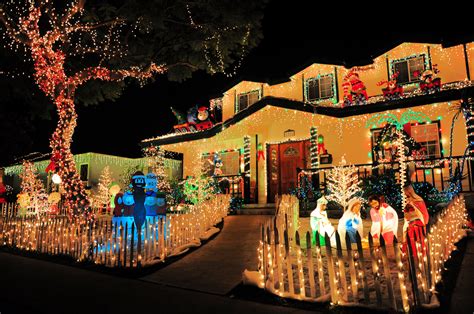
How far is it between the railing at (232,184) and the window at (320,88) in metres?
5.44

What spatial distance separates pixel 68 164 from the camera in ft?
33.7

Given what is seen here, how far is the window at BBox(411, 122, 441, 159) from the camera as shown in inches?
526

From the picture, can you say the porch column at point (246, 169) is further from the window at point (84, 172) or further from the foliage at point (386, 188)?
the window at point (84, 172)

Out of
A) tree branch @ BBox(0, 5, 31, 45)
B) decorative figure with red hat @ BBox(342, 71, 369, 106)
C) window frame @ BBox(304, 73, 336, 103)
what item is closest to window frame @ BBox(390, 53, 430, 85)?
decorative figure with red hat @ BBox(342, 71, 369, 106)

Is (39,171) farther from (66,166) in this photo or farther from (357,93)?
(357,93)

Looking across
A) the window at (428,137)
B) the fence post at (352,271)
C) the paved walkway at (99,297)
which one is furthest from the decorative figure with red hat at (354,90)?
the paved walkway at (99,297)

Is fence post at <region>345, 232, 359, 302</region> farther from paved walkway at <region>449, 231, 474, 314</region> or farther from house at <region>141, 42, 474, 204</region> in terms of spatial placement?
house at <region>141, 42, 474, 204</region>

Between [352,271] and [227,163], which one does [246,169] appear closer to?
[227,163]

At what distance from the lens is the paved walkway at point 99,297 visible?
476 centimetres

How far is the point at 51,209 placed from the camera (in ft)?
50.3

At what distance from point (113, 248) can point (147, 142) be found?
12.1 m

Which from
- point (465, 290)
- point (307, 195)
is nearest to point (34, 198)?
point (307, 195)

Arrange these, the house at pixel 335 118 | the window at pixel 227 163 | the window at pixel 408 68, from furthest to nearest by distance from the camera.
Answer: the window at pixel 227 163 < the window at pixel 408 68 < the house at pixel 335 118

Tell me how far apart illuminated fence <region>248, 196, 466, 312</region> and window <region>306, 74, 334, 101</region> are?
1053 cm
